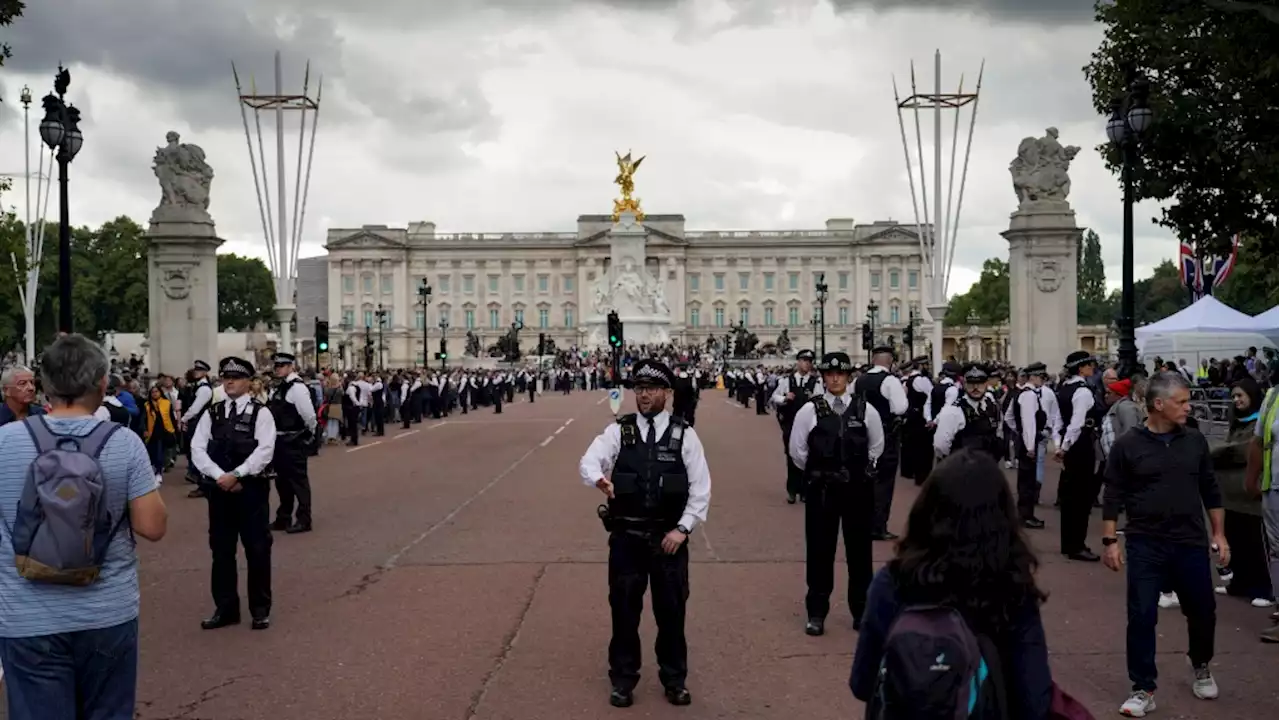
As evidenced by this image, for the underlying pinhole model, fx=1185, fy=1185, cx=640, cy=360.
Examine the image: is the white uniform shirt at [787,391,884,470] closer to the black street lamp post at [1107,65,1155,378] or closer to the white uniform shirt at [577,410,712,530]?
the white uniform shirt at [577,410,712,530]

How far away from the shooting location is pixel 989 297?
144500mm

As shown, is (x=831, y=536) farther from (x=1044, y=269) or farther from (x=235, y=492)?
(x=1044, y=269)

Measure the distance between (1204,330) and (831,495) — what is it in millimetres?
24988

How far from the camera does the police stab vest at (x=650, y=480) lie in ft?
21.3

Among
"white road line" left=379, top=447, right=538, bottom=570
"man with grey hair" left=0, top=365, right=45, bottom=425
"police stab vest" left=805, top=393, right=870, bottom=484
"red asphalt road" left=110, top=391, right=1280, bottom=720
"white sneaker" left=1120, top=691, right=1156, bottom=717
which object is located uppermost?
"man with grey hair" left=0, top=365, right=45, bottom=425

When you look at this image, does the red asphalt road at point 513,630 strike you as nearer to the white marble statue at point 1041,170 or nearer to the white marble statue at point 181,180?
the white marble statue at point 1041,170

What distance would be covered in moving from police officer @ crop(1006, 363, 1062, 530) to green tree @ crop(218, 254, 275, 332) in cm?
12702

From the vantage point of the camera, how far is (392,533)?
1343cm

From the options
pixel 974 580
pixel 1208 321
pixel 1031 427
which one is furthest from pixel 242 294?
pixel 974 580

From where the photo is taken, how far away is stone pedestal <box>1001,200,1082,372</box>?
135 ft

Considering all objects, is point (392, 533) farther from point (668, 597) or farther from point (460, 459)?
point (460, 459)

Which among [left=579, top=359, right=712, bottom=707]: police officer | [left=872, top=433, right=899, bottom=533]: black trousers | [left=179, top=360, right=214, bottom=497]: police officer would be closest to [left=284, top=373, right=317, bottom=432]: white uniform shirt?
[left=179, top=360, right=214, bottom=497]: police officer

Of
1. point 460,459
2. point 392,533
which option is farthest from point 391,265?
point 392,533

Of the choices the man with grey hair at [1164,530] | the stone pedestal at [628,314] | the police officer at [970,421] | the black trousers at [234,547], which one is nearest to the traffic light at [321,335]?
the police officer at [970,421]
